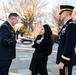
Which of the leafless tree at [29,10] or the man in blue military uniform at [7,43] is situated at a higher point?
the man in blue military uniform at [7,43]

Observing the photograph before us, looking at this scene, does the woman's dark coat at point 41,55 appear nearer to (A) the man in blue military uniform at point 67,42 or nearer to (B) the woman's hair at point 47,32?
(B) the woman's hair at point 47,32

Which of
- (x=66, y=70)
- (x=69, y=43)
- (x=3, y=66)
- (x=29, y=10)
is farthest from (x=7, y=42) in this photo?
(x=29, y=10)

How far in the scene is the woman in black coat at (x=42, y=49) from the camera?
17.5ft

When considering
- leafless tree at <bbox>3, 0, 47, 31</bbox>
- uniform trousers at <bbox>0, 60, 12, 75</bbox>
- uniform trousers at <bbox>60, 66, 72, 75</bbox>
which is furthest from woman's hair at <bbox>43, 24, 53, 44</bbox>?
leafless tree at <bbox>3, 0, 47, 31</bbox>

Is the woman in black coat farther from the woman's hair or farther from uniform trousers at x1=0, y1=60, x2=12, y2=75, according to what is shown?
uniform trousers at x1=0, y1=60, x2=12, y2=75

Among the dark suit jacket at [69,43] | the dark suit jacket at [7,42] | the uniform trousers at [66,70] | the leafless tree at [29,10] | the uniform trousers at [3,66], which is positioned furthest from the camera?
the leafless tree at [29,10]

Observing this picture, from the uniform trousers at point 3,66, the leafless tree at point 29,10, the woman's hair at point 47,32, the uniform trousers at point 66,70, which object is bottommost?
the leafless tree at point 29,10

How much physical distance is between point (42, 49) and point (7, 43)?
116 cm

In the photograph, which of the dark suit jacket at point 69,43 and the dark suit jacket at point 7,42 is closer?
the dark suit jacket at point 69,43

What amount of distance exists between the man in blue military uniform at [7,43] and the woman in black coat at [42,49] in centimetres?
83

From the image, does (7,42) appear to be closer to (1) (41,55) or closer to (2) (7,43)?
(2) (7,43)

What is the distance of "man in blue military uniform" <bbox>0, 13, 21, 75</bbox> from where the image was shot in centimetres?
447

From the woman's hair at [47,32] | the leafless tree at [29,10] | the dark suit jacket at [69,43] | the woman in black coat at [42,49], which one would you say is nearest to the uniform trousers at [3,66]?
the woman in black coat at [42,49]

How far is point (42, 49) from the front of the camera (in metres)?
5.39
